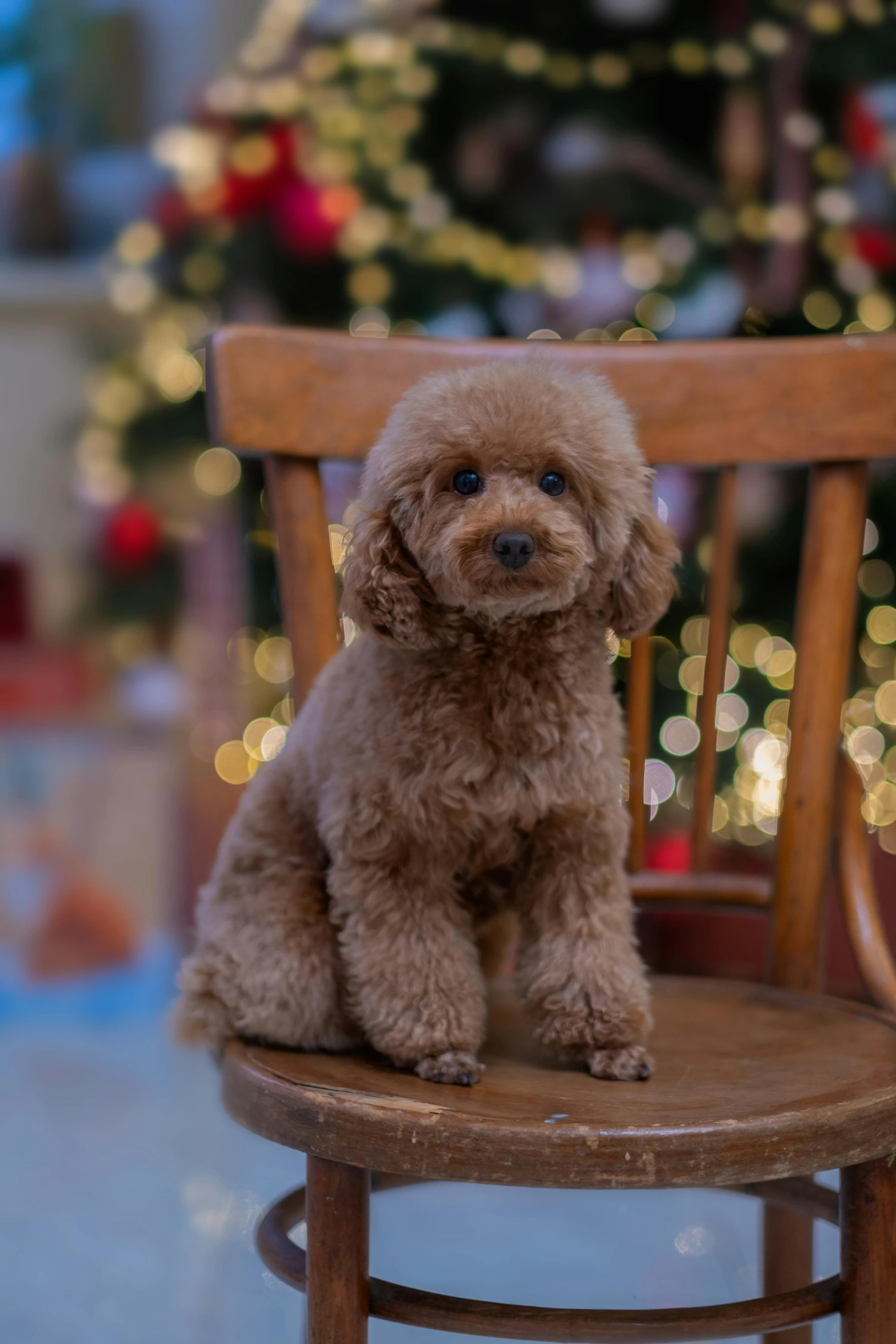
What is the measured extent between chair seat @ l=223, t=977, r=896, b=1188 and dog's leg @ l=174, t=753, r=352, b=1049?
0.02 metres

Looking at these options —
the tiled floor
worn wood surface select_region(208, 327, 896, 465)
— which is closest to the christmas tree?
the tiled floor

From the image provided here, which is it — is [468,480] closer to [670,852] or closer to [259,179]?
[670,852]

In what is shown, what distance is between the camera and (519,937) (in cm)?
87

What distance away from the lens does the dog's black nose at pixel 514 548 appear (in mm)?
731

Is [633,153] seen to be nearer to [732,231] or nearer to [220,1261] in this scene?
[732,231]

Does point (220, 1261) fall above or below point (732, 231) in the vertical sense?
below

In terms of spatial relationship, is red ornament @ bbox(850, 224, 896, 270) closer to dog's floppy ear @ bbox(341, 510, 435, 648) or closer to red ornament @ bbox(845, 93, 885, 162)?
red ornament @ bbox(845, 93, 885, 162)

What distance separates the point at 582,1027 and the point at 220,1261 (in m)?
0.90

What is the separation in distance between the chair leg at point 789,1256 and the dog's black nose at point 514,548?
66 centimetres

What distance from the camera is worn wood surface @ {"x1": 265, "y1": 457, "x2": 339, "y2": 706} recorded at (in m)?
1.09

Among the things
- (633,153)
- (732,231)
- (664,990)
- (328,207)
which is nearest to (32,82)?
(328,207)

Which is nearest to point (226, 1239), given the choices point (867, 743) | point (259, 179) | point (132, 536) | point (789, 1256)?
point (789, 1256)

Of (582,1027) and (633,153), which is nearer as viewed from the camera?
(582,1027)

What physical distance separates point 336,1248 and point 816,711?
57 centimetres
